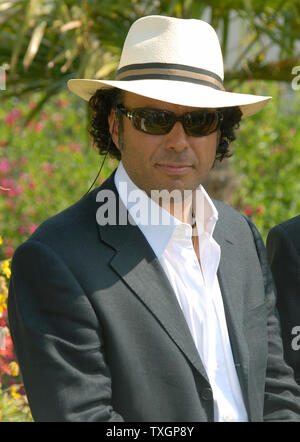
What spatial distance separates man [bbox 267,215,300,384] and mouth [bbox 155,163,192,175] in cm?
57

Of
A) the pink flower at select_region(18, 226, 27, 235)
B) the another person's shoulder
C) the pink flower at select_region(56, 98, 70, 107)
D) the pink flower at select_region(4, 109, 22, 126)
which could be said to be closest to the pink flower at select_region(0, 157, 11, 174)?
the pink flower at select_region(4, 109, 22, 126)

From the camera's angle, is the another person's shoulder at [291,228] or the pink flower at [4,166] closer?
the another person's shoulder at [291,228]

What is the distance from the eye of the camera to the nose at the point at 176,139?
227 centimetres

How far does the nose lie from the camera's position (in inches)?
89.4

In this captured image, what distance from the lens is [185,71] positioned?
7.63 feet

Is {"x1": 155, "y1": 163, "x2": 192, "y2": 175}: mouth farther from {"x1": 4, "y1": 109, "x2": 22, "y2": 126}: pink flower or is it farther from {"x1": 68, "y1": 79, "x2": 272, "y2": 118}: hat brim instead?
{"x1": 4, "y1": 109, "x2": 22, "y2": 126}: pink flower

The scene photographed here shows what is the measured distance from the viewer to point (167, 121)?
89.4 inches

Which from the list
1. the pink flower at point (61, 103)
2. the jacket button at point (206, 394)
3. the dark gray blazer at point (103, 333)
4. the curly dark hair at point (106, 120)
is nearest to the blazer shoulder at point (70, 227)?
the dark gray blazer at point (103, 333)

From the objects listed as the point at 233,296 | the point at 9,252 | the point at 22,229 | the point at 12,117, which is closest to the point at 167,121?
the point at 233,296

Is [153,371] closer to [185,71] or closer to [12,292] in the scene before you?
[12,292]

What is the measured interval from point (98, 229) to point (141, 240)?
13 cm

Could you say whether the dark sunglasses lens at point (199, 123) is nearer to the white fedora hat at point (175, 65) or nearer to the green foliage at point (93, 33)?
the white fedora hat at point (175, 65)

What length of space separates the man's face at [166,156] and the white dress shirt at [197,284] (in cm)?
5

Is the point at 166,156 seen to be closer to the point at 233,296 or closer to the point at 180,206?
the point at 180,206
